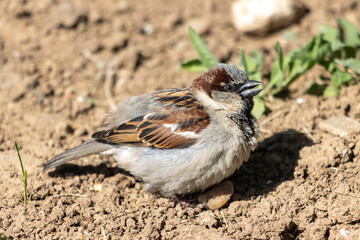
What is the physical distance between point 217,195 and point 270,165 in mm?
744

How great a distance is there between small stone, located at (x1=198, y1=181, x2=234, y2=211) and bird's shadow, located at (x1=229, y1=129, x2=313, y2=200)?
0.16 m

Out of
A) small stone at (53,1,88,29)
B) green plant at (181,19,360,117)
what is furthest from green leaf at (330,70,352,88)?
small stone at (53,1,88,29)

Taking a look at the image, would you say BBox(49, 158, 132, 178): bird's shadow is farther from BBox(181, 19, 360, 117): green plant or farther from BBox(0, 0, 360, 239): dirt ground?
BBox(181, 19, 360, 117): green plant

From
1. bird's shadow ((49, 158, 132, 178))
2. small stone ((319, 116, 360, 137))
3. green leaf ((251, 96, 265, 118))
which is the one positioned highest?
green leaf ((251, 96, 265, 118))

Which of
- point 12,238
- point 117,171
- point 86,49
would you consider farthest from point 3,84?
point 12,238

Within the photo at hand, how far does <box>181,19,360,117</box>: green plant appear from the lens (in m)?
5.04

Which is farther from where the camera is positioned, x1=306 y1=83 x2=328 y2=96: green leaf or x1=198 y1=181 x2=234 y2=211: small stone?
x1=306 y1=83 x2=328 y2=96: green leaf

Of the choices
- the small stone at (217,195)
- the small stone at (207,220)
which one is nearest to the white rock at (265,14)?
the small stone at (217,195)

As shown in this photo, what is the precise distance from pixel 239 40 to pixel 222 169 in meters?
3.26

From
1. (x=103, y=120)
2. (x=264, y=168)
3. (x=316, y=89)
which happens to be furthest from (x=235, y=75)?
(x=103, y=120)

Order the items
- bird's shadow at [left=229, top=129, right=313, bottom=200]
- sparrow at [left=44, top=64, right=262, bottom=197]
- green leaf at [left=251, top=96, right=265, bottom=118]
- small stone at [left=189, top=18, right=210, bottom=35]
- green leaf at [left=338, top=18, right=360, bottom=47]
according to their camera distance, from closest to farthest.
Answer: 1. sparrow at [left=44, top=64, right=262, bottom=197]
2. bird's shadow at [left=229, top=129, right=313, bottom=200]
3. green leaf at [left=251, top=96, right=265, bottom=118]
4. green leaf at [left=338, top=18, right=360, bottom=47]
5. small stone at [left=189, top=18, right=210, bottom=35]

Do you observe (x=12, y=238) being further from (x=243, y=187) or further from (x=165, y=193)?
(x=243, y=187)

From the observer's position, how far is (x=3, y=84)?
19.0ft

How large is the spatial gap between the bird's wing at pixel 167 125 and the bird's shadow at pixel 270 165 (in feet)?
2.72
